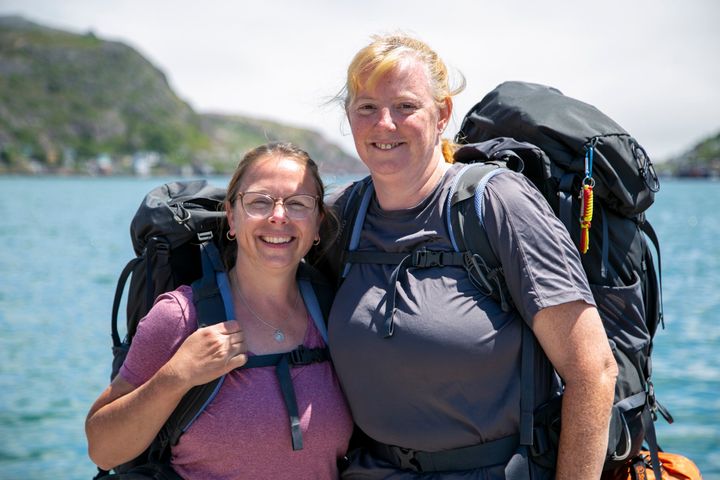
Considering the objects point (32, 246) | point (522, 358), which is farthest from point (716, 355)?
point (32, 246)

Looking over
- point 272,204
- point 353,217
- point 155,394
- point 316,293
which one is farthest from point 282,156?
point 155,394

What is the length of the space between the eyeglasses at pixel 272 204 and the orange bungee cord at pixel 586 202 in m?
1.12

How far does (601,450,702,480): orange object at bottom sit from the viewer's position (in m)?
3.07

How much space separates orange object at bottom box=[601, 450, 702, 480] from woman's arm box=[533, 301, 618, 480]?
0.58 metres

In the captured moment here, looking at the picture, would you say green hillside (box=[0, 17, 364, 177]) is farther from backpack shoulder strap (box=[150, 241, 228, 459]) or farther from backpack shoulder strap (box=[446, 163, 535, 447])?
backpack shoulder strap (box=[446, 163, 535, 447])

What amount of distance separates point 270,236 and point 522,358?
3.71 ft

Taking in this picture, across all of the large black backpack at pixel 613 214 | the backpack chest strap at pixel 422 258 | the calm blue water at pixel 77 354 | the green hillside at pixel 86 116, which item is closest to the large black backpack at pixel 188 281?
the backpack chest strap at pixel 422 258

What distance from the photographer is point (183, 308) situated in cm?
284

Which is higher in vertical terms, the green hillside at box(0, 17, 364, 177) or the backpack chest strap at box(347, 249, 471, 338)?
the backpack chest strap at box(347, 249, 471, 338)

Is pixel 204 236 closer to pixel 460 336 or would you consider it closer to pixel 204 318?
pixel 204 318

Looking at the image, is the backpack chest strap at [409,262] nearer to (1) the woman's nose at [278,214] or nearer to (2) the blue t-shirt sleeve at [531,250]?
(2) the blue t-shirt sleeve at [531,250]

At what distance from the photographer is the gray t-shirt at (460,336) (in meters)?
2.54

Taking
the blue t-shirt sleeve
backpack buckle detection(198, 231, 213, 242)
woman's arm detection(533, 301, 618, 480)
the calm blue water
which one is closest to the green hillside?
the calm blue water

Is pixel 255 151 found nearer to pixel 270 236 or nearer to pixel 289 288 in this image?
pixel 270 236
